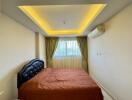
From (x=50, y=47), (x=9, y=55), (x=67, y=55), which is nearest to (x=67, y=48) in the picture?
(x=67, y=55)

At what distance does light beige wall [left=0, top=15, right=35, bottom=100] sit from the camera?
3.05 meters

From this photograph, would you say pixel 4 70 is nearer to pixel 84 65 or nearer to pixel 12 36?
pixel 12 36

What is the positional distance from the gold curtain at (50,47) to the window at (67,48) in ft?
0.80

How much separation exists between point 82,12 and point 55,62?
4.24 metres

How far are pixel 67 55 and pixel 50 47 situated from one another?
924mm

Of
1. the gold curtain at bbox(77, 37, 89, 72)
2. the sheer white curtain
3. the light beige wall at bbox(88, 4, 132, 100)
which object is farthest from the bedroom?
the sheer white curtain

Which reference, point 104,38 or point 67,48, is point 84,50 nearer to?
point 67,48

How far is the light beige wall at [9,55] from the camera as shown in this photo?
305cm

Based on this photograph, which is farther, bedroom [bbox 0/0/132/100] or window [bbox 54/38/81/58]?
window [bbox 54/38/81/58]

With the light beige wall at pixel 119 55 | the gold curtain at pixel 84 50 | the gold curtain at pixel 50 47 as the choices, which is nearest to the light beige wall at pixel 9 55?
the light beige wall at pixel 119 55

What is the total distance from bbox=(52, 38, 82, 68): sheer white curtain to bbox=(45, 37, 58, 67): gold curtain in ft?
0.64

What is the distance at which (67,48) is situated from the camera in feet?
25.8

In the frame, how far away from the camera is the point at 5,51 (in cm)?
318

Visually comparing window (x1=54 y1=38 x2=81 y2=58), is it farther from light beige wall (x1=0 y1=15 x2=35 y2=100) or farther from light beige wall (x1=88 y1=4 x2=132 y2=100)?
light beige wall (x1=0 y1=15 x2=35 y2=100)
